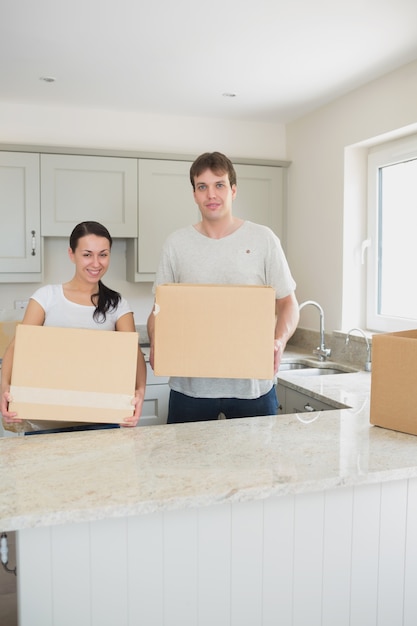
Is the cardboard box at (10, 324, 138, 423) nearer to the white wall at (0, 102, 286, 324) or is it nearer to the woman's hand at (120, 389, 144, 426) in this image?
the woman's hand at (120, 389, 144, 426)

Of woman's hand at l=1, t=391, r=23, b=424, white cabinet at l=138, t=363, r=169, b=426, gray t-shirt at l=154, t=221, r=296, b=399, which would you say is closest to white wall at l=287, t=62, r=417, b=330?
white cabinet at l=138, t=363, r=169, b=426

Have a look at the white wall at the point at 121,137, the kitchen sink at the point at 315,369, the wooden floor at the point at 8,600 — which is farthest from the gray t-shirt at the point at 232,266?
the white wall at the point at 121,137

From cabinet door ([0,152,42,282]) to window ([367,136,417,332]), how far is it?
1811 millimetres

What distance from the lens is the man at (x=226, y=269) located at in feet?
5.88

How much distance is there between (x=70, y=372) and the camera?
145 centimetres

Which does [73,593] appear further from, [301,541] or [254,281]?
[254,281]

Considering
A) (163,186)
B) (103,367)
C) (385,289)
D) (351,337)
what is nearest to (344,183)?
(385,289)

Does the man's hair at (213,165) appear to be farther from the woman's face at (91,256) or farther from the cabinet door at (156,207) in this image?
the cabinet door at (156,207)

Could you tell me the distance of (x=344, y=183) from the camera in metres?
3.17

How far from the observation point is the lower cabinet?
2418 millimetres

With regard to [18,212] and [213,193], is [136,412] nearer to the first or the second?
[213,193]

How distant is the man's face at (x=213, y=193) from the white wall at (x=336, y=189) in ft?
4.22

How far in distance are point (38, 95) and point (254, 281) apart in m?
2.03

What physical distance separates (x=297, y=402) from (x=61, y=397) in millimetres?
1418
